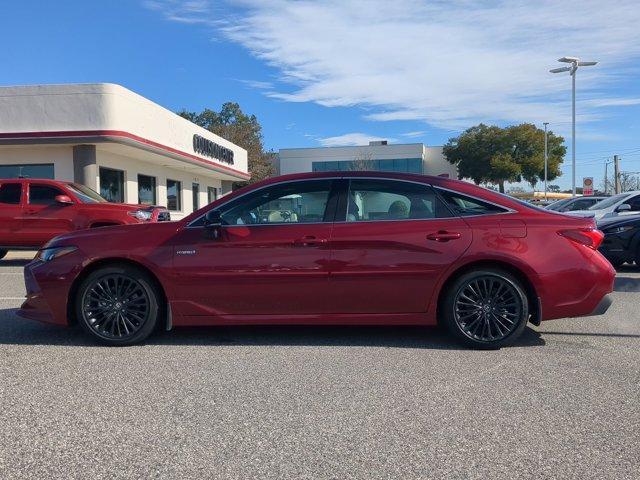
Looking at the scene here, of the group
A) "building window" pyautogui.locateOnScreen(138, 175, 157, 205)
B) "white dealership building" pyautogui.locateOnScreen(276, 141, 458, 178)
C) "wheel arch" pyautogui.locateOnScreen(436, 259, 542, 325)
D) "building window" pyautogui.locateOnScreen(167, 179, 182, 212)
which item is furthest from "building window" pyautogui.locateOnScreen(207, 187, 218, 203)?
"wheel arch" pyautogui.locateOnScreen(436, 259, 542, 325)

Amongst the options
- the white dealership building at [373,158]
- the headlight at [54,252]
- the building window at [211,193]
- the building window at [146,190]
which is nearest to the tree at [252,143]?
the white dealership building at [373,158]

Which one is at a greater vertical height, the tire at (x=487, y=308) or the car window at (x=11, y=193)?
the car window at (x=11, y=193)

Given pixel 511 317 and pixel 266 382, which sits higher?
pixel 511 317

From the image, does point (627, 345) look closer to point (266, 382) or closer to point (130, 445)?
point (266, 382)

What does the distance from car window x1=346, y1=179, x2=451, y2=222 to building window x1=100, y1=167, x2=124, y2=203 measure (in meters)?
15.4

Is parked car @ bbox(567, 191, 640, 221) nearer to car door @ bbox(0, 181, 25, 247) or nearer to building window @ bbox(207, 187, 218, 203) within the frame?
car door @ bbox(0, 181, 25, 247)

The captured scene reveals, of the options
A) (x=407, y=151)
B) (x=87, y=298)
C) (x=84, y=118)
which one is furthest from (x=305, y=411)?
(x=407, y=151)

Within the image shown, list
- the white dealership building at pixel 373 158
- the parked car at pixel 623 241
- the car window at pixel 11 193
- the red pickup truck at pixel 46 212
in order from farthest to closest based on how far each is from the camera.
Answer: the white dealership building at pixel 373 158 < the car window at pixel 11 193 < the red pickup truck at pixel 46 212 < the parked car at pixel 623 241

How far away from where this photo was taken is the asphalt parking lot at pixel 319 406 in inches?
126

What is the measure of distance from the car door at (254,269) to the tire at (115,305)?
14.6 inches

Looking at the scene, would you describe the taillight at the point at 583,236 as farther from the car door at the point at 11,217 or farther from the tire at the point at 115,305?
the car door at the point at 11,217

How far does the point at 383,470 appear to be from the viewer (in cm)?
312

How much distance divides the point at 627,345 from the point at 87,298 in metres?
5.13

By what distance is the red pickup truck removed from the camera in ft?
40.4
